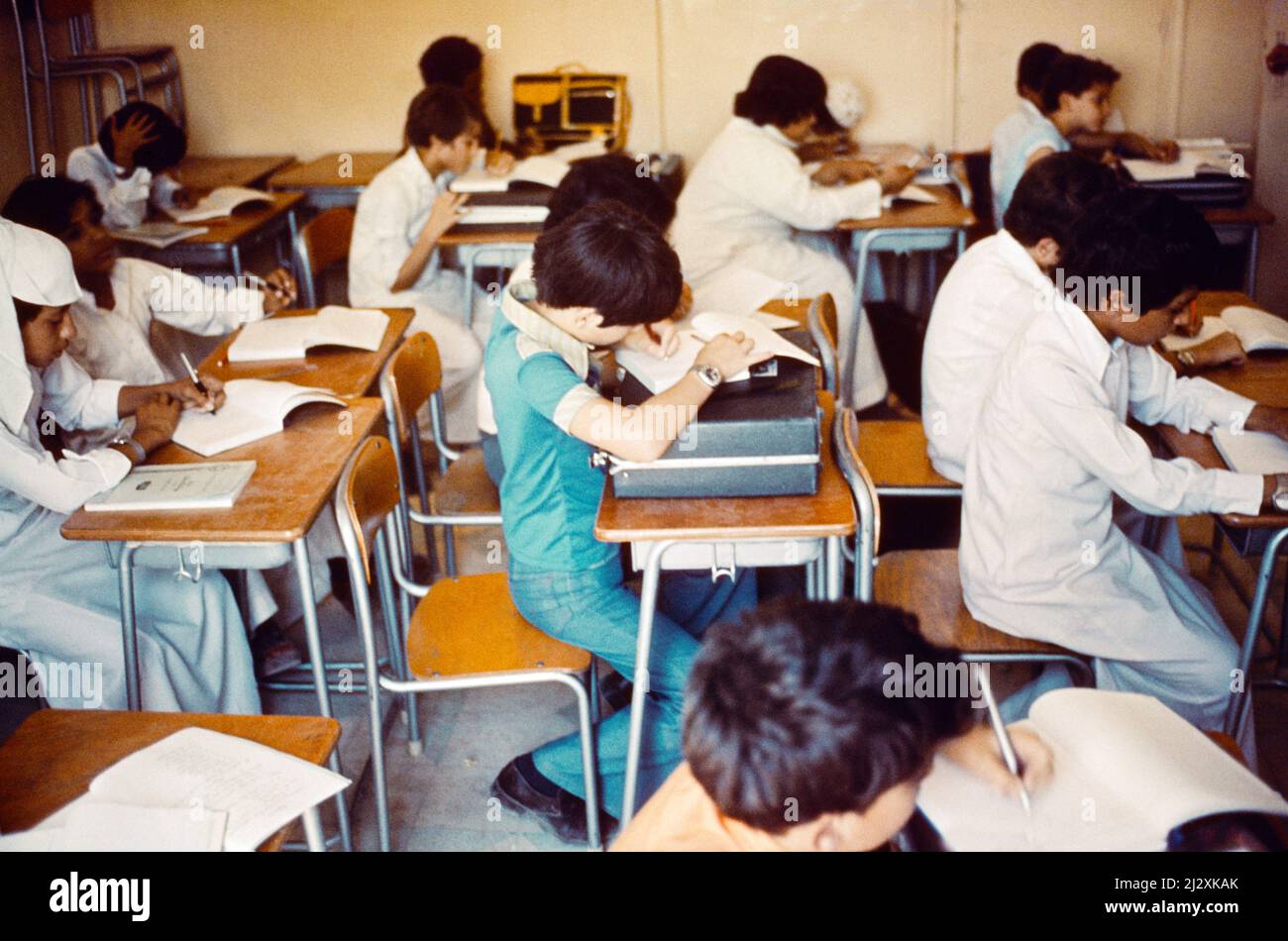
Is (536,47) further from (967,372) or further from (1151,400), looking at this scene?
(1151,400)

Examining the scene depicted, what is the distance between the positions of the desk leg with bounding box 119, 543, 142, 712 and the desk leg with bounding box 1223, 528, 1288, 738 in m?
1.86

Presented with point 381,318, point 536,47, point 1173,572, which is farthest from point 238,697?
point 536,47

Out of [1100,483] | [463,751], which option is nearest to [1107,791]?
[1100,483]

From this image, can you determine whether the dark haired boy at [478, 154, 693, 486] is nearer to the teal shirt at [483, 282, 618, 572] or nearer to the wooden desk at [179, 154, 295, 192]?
the teal shirt at [483, 282, 618, 572]

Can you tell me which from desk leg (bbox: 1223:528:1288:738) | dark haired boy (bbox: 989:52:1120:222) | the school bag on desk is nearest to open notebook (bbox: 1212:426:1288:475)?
desk leg (bbox: 1223:528:1288:738)

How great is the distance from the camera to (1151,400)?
2.29 metres

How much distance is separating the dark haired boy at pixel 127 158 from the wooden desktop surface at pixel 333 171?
24.2 inches

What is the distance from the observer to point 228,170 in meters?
4.84

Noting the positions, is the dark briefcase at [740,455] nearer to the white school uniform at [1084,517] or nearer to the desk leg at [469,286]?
the white school uniform at [1084,517]

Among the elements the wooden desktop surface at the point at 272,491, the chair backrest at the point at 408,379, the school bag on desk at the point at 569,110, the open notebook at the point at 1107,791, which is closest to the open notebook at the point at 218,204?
the school bag on desk at the point at 569,110

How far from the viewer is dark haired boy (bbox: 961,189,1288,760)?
6.48 feet

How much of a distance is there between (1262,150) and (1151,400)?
271 centimetres
